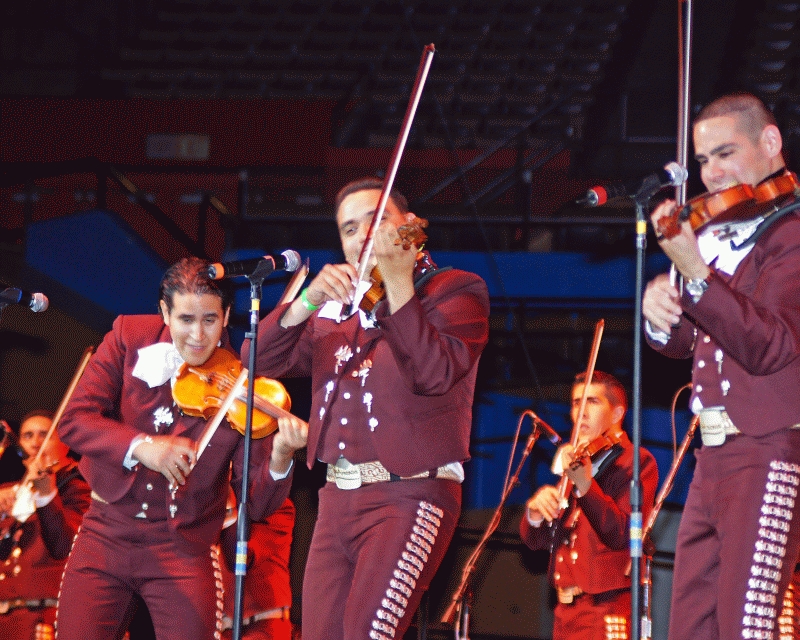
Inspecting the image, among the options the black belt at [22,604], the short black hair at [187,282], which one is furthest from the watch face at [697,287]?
the black belt at [22,604]

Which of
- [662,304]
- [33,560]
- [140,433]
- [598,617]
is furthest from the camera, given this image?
[33,560]

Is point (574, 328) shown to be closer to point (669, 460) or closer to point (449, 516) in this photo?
point (669, 460)

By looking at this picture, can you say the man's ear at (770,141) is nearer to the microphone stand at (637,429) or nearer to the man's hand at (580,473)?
the microphone stand at (637,429)

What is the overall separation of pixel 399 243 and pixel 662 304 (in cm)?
62

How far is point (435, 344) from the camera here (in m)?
2.64

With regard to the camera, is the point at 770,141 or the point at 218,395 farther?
the point at 218,395

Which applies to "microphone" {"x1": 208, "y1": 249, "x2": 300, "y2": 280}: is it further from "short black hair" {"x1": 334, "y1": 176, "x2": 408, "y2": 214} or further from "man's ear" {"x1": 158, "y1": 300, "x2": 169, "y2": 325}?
"man's ear" {"x1": 158, "y1": 300, "x2": 169, "y2": 325}

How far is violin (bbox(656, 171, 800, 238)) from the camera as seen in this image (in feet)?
7.93

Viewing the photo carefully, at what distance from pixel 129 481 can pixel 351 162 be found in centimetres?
553

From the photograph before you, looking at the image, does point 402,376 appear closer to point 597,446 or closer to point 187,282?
point 187,282

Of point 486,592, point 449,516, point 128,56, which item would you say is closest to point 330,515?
point 449,516

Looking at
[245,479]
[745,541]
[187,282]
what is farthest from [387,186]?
[745,541]

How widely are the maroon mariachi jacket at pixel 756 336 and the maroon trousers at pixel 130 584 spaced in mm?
1659

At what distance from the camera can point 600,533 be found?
182 inches
